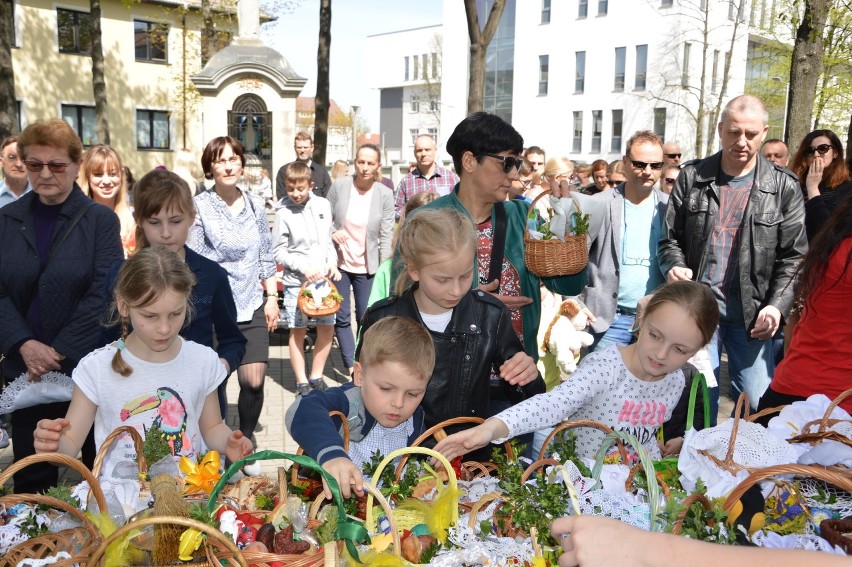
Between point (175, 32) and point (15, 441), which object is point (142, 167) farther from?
point (15, 441)

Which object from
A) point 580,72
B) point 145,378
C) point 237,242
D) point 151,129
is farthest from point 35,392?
point 580,72

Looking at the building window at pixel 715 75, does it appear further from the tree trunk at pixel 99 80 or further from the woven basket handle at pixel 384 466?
the woven basket handle at pixel 384 466

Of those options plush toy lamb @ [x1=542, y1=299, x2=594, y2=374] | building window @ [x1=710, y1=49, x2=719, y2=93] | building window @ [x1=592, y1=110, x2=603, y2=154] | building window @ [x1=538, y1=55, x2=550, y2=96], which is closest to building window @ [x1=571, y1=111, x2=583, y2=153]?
building window @ [x1=592, y1=110, x2=603, y2=154]

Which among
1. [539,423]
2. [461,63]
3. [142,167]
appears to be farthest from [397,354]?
[461,63]

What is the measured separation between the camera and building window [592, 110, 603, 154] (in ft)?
147

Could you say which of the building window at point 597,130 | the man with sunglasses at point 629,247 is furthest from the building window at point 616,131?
the man with sunglasses at point 629,247

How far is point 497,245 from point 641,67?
42129 mm

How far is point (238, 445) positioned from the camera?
283 centimetres

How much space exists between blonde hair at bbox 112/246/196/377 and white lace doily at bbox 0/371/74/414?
2.07 feet

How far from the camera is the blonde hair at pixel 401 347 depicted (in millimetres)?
2609

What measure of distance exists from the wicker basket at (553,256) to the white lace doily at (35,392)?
85.5 inches

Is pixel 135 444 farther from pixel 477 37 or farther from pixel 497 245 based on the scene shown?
pixel 477 37

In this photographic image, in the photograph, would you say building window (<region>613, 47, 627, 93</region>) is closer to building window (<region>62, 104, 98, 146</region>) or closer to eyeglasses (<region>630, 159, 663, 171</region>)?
building window (<region>62, 104, 98, 146</region>)

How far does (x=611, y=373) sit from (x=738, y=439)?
65 cm
